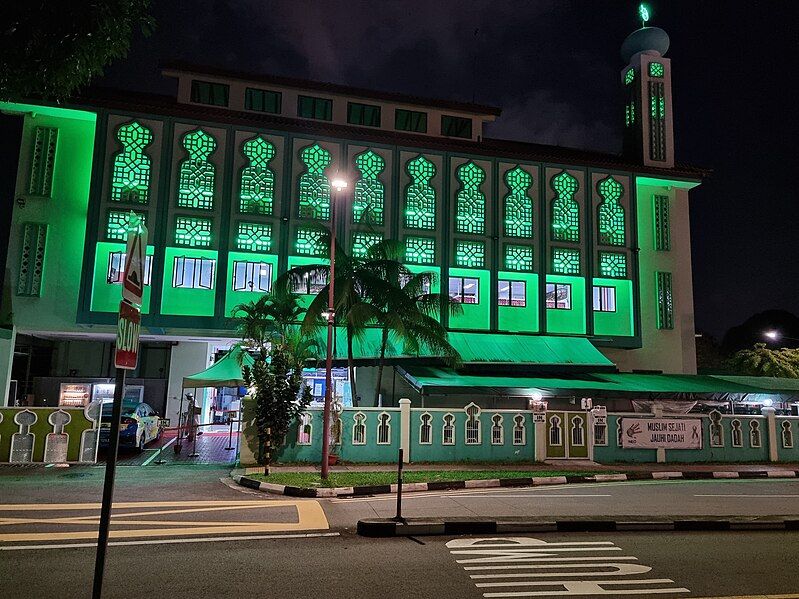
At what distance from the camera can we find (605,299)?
27.3m

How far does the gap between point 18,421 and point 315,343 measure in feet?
27.4

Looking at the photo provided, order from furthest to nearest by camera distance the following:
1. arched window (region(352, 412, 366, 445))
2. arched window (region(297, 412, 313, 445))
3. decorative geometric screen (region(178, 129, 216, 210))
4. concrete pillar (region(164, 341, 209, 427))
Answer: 1. concrete pillar (region(164, 341, 209, 427))
2. decorative geometric screen (region(178, 129, 216, 210))
3. arched window (region(352, 412, 366, 445))
4. arched window (region(297, 412, 313, 445))

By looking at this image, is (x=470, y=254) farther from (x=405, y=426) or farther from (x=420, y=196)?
(x=405, y=426)

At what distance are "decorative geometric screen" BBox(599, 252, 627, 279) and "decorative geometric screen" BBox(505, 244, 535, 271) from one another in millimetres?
3286

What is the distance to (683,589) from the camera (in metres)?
5.97

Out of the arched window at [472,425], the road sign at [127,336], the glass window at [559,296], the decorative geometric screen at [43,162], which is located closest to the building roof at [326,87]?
the decorative geometric screen at [43,162]

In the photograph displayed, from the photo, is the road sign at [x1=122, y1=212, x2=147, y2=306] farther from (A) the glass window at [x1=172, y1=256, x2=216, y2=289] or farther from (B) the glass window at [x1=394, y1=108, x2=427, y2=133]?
(B) the glass window at [x1=394, y1=108, x2=427, y2=133]

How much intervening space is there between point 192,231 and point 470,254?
11.1 metres

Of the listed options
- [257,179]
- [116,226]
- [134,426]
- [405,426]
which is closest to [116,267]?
[116,226]

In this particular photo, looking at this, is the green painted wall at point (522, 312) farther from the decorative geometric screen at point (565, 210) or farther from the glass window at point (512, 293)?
the decorative geometric screen at point (565, 210)

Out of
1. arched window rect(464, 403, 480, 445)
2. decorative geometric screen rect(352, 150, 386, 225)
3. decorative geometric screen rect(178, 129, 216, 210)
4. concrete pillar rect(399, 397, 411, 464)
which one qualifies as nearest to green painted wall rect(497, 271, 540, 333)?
decorative geometric screen rect(352, 150, 386, 225)

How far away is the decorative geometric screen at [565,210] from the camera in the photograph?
2720 cm

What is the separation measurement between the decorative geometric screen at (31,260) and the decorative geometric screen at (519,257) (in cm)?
1795

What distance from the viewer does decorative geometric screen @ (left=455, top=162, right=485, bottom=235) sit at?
26141 millimetres
